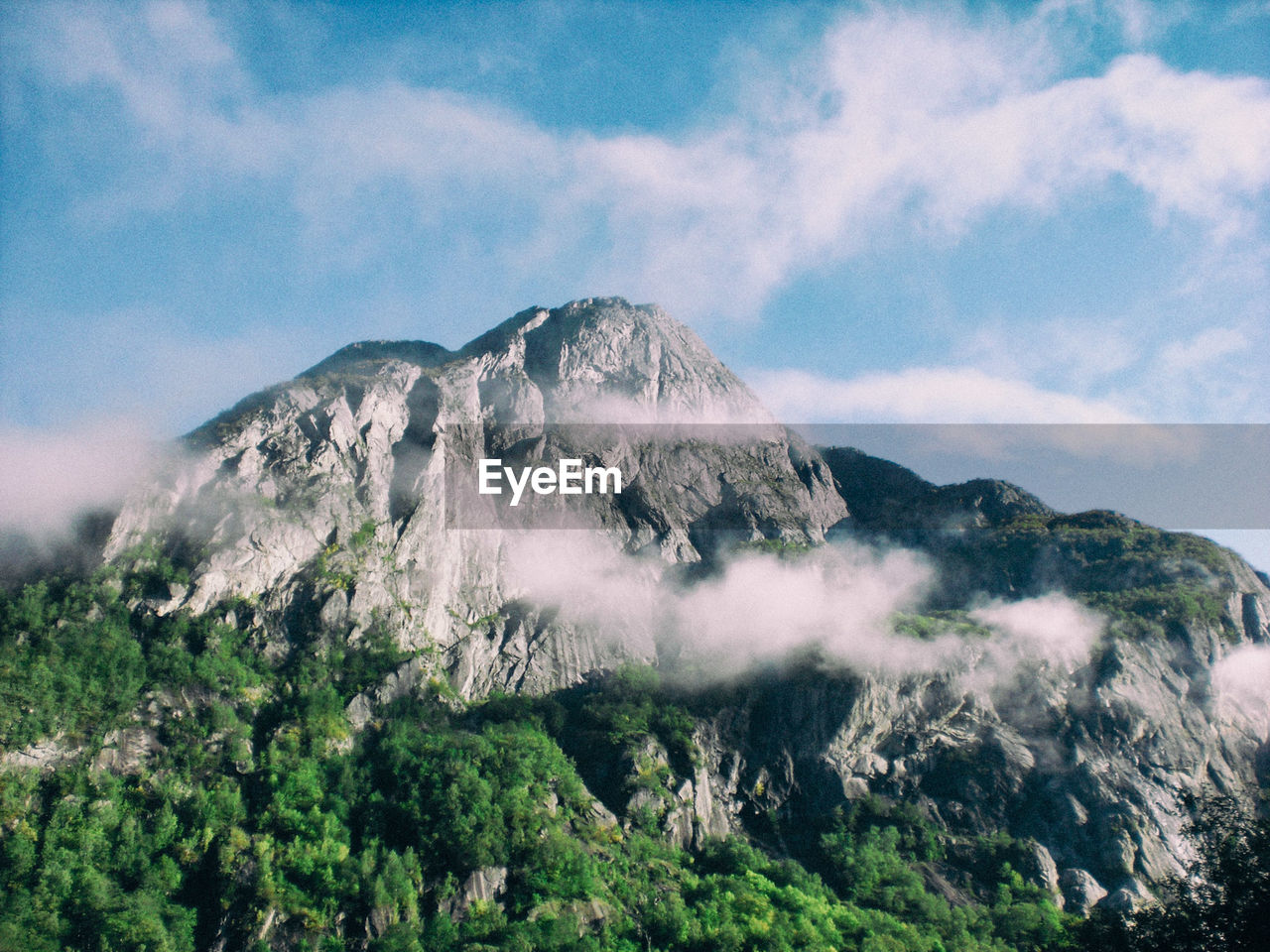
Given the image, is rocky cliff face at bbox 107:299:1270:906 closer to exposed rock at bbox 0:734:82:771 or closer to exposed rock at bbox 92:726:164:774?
exposed rock at bbox 92:726:164:774

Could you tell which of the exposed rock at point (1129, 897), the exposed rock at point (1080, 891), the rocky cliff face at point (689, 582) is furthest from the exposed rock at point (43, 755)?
the exposed rock at point (1129, 897)

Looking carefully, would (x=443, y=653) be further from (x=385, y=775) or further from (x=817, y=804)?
(x=817, y=804)

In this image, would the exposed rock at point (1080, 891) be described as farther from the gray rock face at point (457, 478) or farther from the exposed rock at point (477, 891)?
the exposed rock at point (477, 891)

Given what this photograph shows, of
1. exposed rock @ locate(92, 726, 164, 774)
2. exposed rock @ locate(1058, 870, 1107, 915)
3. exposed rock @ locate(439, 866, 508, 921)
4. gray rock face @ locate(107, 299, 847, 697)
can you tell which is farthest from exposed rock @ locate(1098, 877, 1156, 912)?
exposed rock @ locate(92, 726, 164, 774)

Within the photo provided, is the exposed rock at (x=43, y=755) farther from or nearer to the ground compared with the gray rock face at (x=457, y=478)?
nearer to the ground

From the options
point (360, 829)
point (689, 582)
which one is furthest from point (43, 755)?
point (689, 582)

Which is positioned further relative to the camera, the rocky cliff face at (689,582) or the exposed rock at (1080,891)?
the rocky cliff face at (689,582)

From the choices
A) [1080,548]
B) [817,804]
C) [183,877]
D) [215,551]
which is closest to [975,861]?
[817,804]
